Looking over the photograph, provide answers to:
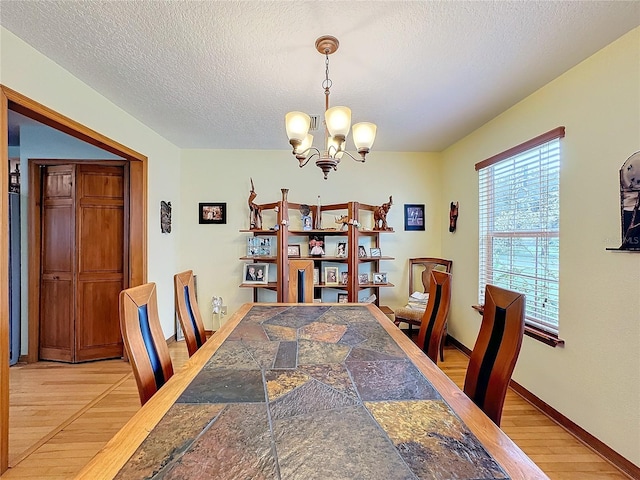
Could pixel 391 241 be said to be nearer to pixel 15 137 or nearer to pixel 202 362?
pixel 202 362

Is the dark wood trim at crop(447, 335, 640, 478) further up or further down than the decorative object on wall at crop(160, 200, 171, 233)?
further down

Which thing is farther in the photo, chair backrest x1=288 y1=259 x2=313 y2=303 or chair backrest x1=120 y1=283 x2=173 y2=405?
chair backrest x1=288 y1=259 x2=313 y2=303

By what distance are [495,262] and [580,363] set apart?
47.9 inches

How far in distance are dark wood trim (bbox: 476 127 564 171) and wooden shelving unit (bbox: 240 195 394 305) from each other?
138 cm

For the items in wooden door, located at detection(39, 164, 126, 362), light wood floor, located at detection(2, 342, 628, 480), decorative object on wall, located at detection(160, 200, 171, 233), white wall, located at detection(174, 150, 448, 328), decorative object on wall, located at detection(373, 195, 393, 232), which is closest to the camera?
light wood floor, located at detection(2, 342, 628, 480)

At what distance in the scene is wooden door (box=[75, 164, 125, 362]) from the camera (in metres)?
3.40

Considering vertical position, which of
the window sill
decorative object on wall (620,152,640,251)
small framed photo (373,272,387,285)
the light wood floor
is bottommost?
the light wood floor

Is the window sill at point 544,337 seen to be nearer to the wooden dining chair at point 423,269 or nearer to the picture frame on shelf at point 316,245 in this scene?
the wooden dining chair at point 423,269

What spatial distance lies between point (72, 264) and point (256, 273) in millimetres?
1966

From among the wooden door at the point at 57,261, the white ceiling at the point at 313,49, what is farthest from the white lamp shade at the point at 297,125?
the wooden door at the point at 57,261

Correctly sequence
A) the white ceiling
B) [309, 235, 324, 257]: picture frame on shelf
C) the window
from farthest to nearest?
[309, 235, 324, 257]: picture frame on shelf < the window < the white ceiling

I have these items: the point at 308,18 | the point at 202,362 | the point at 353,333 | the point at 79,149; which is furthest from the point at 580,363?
the point at 79,149

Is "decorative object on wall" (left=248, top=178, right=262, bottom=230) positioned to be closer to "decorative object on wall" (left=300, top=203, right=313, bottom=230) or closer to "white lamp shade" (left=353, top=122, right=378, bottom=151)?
"decorative object on wall" (left=300, top=203, right=313, bottom=230)

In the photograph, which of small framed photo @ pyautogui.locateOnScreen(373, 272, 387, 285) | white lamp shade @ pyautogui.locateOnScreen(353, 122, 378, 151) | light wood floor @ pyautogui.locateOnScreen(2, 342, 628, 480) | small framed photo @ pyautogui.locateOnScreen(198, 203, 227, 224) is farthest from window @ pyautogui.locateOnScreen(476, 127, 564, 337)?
small framed photo @ pyautogui.locateOnScreen(198, 203, 227, 224)
